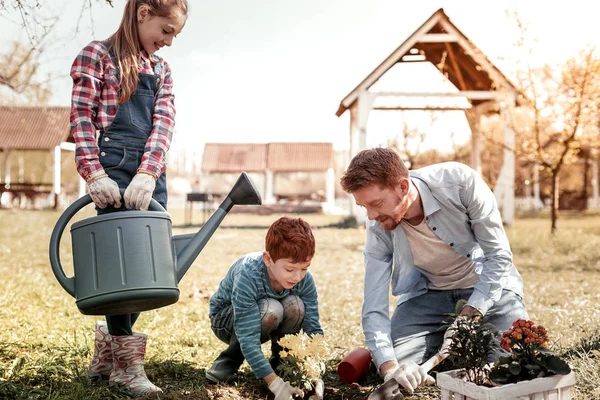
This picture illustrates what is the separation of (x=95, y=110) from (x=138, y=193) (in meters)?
0.43

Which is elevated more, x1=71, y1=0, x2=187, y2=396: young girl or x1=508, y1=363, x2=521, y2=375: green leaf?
x1=71, y1=0, x2=187, y2=396: young girl

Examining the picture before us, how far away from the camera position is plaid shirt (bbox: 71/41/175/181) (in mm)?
2188

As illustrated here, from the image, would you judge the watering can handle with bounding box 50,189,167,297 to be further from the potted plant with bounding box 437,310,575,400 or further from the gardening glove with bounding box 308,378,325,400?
the potted plant with bounding box 437,310,575,400

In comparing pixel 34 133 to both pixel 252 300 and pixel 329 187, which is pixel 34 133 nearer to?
pixel 329 187

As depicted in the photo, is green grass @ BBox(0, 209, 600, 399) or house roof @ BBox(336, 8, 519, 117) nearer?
green grass @ BBox(0, 209, 600, 399)

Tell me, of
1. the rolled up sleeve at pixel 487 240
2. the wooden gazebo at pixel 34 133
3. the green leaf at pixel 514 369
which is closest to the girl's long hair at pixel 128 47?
the rolled up sleeve at pixel 487 240

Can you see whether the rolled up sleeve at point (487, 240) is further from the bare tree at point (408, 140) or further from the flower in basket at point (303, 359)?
the bare tree at point (408, 140)

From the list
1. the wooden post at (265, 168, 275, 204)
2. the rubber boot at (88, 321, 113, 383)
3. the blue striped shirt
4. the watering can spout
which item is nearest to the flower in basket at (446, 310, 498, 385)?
the blue striped shirt

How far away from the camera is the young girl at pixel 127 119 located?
2.17 m

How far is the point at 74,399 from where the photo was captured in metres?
2.24

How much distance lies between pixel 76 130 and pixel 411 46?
991cm

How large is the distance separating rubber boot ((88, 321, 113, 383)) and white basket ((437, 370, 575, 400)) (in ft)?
4.53

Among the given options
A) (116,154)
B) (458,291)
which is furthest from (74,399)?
(458,291)

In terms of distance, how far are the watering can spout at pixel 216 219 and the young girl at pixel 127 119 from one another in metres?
0.22
